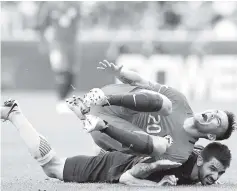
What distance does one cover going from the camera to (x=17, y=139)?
591cm

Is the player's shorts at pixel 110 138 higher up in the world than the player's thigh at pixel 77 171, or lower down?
higher up

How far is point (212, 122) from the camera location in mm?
3055

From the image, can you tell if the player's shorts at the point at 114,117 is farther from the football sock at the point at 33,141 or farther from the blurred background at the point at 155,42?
the blurred background at the point at 155,42

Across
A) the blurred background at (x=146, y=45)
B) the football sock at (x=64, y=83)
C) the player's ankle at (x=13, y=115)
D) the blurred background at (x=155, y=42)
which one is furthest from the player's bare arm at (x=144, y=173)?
the blurred background at (x=155, y=42)

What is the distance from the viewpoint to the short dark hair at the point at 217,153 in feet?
10.3

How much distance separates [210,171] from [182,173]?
12 cm

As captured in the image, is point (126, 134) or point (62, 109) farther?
point (62, 109)

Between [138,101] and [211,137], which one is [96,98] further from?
[211,137]

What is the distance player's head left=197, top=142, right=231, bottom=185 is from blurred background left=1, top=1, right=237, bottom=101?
25.0 ft

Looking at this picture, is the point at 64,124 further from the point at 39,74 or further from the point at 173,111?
the point at 39,74

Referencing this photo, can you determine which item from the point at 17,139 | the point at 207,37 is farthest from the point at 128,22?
the point at 17,139

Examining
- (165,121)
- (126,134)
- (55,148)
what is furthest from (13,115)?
(55,148)

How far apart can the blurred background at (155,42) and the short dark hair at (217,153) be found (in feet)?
25.0

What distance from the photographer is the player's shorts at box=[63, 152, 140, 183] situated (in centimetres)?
314
